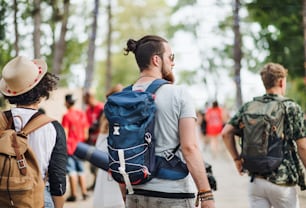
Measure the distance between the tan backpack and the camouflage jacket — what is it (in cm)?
198

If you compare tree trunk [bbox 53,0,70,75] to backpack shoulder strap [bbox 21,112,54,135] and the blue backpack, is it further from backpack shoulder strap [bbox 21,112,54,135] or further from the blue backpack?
the blue backpack

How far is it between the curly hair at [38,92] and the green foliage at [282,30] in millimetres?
16355

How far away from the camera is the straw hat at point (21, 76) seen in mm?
4020

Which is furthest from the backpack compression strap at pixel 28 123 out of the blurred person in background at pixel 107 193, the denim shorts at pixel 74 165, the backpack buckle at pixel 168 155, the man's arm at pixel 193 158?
the denim shorts at pixel 74 165

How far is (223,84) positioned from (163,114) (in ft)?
183

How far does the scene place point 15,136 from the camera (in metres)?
3.70

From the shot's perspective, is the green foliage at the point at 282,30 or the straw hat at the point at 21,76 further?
the green foliage at the point at 282,30

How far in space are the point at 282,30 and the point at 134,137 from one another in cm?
1827

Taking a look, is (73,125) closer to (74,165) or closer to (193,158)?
(74,165)

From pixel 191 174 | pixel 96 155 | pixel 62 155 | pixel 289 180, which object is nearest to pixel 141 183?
pixel 191 174

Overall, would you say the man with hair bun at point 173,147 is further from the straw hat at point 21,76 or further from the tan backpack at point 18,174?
the straw hat at point 21,76

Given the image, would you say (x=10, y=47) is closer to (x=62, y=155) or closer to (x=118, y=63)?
(x=62, y=155)

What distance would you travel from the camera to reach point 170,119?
12.1 ft

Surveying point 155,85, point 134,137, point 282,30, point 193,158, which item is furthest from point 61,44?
point 193,158
